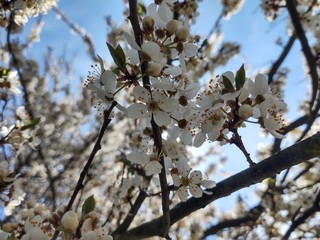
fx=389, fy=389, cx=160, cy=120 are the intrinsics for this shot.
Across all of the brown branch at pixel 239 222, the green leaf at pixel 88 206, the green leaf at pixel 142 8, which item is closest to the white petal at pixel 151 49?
the green leaf at pixel 88 206

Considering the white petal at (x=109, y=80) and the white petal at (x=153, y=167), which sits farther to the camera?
the white petal at (x=153, y=167)

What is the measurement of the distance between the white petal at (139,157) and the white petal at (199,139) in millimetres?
195

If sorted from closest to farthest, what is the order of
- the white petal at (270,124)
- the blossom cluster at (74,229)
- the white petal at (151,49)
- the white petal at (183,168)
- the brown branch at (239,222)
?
the blossom cluster at (74,229)
the white petal at (151,49)
the white petal at (270,124)
the white petal at (183,168)
the brown branch at (239,222)

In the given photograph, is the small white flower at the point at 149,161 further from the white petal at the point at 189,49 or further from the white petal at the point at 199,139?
the white petal at the point at 189,49

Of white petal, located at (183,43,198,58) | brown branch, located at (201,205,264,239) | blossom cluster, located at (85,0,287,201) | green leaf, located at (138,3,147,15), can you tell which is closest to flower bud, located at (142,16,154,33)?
blossom cluster, located at (85,0,287,201)

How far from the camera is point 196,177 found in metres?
1.55

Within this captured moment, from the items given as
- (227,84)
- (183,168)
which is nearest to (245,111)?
(227,84)

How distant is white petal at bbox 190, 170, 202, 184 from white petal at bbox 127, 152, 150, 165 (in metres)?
0.21

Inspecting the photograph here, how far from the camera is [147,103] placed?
4.30ft

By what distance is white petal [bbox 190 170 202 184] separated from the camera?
5.07 ft

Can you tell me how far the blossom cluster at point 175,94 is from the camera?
48.7 inches

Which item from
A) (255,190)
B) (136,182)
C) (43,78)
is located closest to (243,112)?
(136,182)

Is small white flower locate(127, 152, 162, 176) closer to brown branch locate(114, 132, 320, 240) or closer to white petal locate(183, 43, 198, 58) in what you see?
brown branch locate(114, 132, 320, 240)

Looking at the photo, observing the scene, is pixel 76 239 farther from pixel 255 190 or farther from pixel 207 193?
pixel 255 190
